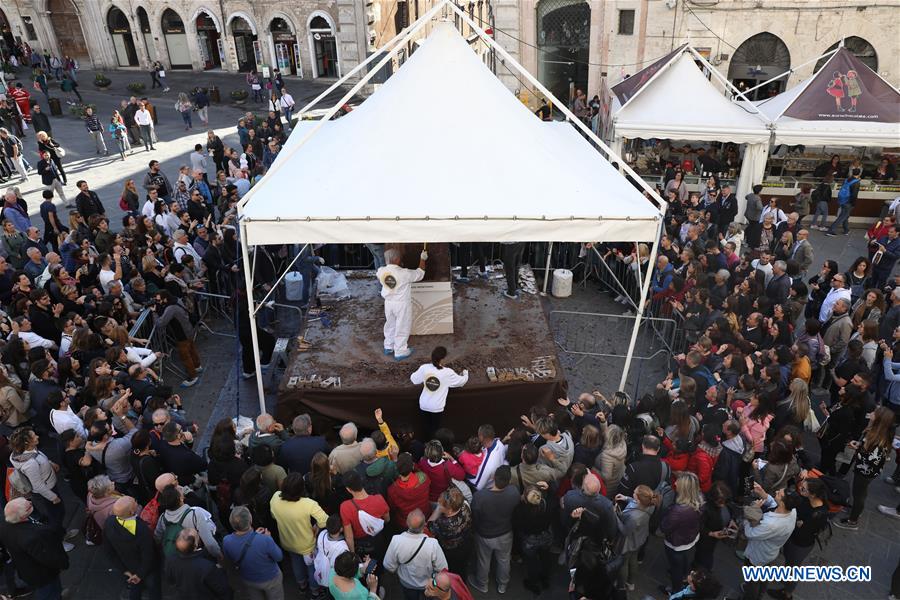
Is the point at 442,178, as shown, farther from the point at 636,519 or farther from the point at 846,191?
the point at 846,191

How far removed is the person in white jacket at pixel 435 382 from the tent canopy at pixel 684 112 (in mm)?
9246

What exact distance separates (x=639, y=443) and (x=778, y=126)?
10.2m

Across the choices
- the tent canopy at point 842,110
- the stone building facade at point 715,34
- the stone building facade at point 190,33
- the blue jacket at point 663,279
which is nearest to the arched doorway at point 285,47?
the stone building facade at point 190,33

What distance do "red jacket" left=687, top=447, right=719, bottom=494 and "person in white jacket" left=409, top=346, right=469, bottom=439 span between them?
248 cm

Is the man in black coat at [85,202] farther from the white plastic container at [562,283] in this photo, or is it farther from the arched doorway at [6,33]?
the arched doorway at [6,33]

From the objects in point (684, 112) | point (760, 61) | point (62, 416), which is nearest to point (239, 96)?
point (684, 112)

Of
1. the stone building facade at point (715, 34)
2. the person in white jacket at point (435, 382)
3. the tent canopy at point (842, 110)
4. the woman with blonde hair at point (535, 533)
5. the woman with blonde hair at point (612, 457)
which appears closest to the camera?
the woman with blonde hair at point (535, 533)

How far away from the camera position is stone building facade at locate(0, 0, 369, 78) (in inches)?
1123

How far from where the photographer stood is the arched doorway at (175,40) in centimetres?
3045

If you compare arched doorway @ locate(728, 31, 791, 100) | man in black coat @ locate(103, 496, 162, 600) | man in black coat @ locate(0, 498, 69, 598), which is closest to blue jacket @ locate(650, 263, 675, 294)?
man in black coat @ locate(103, 496, 162, 600)

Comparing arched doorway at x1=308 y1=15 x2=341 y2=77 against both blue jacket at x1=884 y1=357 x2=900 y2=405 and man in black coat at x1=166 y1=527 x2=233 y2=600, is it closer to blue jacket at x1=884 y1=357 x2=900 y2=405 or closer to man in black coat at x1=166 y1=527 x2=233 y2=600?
blue jacket at x1=884 y1=357 x2=900 y2=405

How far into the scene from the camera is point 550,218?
654 cm

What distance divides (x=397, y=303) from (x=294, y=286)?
3.41 metres

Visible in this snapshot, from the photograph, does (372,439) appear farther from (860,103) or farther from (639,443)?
(860,103)
